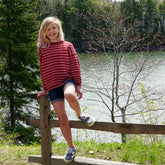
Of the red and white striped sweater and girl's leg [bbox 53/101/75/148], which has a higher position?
the red and white striped sweater

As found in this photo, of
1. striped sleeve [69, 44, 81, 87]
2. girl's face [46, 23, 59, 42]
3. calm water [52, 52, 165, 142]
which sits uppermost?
girl's face [46, 23, 59, 42]

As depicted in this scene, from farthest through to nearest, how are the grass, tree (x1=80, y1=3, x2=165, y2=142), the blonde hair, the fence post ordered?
1. tree (x1=80, y1=3, x2=165, y2=142)
2. the grass
3. the fence post
4. the blonde hair

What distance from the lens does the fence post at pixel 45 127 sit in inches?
114

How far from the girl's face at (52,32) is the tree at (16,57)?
20.4ft

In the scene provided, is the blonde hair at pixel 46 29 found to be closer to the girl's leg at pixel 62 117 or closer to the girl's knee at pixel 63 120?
the girl's leg at pixel 62 117

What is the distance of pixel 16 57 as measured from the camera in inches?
359

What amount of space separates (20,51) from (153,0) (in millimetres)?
45204

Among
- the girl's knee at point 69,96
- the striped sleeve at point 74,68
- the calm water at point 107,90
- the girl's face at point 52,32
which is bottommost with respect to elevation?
the calm water at point 107,90

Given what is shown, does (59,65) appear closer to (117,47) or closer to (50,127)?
(50,127)

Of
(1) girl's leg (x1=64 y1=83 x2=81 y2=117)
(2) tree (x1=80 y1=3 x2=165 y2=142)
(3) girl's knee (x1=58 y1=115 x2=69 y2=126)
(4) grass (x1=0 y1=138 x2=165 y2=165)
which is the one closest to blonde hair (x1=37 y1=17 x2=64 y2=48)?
(1) girl's leg (x1=64 y1=83 x2=81 y2=117)

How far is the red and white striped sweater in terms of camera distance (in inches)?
102

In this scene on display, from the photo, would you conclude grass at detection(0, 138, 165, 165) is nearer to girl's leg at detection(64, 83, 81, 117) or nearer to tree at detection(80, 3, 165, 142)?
girl's leg at detection(64, 83, 81, 117)

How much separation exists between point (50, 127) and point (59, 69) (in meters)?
0.74

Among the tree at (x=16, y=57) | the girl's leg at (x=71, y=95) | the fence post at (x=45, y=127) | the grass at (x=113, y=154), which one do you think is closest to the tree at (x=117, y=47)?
the tree at (x=16, y=57)
